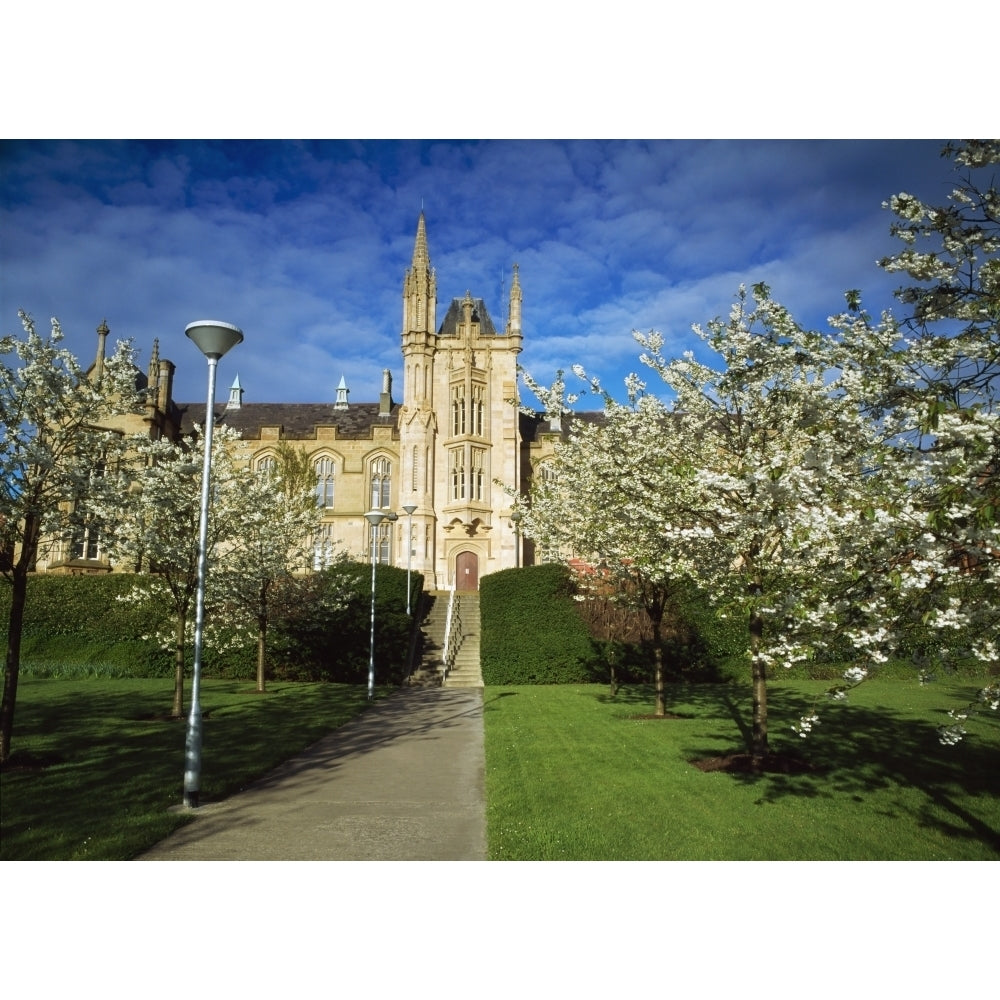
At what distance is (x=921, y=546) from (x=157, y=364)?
39840mm

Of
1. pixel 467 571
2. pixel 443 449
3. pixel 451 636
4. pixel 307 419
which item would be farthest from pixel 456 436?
pixel 451 636

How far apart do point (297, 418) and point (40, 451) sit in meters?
44.6

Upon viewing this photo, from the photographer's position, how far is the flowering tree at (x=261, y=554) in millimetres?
19297

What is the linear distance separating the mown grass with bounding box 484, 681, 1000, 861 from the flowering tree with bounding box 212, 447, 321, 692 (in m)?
7.92

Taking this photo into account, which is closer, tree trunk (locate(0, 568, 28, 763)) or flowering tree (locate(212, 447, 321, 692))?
tree trunk (locate(0, 568, 28, 763))

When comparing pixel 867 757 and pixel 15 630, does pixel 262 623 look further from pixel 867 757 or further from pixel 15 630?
pixel 867 757

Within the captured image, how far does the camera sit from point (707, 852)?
7387mm

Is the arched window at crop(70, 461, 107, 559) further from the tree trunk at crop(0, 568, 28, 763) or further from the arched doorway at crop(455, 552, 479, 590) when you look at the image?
the arched doorway at crop(455, 552, 479, 590)

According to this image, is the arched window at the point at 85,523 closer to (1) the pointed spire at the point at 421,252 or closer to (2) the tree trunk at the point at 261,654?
(2) the tree trunk at the point at 261,654

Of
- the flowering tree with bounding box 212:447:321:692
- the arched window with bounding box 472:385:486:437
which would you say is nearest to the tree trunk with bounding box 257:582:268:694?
the flowering tree with bounding box 212:447:321:692

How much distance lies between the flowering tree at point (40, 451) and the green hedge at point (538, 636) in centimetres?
1725

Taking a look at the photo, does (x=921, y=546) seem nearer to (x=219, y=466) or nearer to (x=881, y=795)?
(x=881, y=795)

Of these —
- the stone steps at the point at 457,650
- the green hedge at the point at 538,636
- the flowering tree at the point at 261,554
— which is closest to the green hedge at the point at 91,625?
the flowering tree at the point at 261,554

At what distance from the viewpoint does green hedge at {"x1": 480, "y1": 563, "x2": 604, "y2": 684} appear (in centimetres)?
2602
